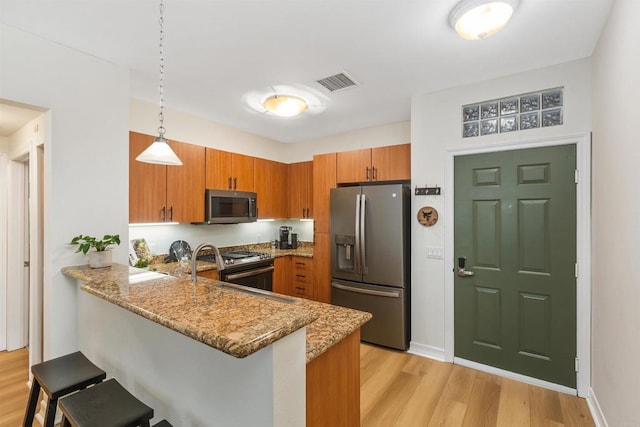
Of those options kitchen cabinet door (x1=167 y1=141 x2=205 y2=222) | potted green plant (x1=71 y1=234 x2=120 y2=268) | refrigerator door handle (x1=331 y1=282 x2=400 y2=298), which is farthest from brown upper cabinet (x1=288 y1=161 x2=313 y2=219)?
potted green plant (x1=71 y1=234 x2=120 y2=268)

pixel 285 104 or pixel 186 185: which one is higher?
pixel 285 104

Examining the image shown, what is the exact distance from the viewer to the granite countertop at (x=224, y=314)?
0.82 m

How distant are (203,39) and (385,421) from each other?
9.72 ft

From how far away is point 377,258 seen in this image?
3.15m

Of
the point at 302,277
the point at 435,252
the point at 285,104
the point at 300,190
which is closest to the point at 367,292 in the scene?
the point at 435,252

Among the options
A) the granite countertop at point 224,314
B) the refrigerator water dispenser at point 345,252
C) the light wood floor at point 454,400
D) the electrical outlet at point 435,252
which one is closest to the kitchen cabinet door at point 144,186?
the granite countertop at point 224,314

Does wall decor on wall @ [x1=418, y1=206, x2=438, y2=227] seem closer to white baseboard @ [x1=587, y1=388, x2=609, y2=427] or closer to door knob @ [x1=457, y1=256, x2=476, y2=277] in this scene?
door knob @ [x1=457, y1=256, x2=476, y2=277]

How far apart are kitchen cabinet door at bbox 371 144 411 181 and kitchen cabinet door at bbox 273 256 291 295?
1702 millimetres

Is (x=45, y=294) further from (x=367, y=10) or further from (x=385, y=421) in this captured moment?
(x=367, y=10)

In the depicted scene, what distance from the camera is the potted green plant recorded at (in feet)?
6.67

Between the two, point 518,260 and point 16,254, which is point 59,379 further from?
point 518,260

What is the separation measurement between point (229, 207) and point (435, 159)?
2.48 meters

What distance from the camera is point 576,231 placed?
231cm

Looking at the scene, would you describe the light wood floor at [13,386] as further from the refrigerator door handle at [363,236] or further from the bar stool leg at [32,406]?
the refrigerator door handle at [363,236]
